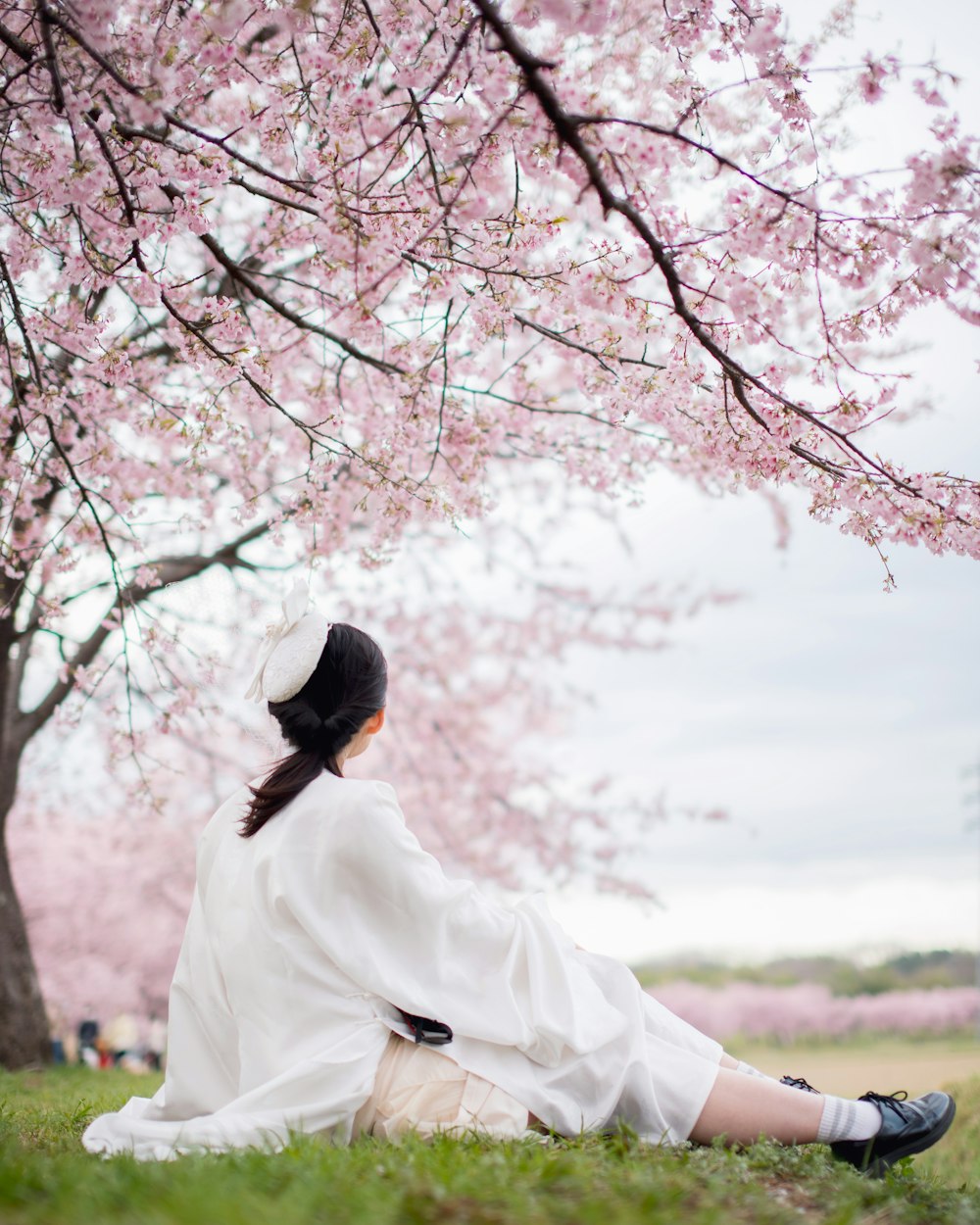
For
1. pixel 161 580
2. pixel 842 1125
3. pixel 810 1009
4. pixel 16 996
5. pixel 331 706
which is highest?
pixel 161 580

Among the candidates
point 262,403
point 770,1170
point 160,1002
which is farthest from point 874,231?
point 160,1002

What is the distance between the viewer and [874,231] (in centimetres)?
296

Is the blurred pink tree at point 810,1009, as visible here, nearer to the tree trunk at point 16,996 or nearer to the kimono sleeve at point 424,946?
the tree trunk at point 16,996

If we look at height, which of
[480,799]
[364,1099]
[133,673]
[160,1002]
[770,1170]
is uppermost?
[480,799]

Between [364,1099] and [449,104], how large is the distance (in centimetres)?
275

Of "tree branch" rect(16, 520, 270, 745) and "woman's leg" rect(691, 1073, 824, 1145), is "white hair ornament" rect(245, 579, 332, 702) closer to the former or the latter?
"woman's leg" rect(691, 1073, 824, 1145)

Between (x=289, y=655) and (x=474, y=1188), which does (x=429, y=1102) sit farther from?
(x=289, y=655)

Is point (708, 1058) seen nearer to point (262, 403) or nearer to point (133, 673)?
point (262, 403)

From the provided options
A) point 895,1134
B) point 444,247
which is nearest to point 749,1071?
point 895,1134

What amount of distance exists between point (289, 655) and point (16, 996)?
484cm

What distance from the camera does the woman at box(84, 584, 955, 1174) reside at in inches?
93.0

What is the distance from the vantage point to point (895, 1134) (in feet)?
7.88

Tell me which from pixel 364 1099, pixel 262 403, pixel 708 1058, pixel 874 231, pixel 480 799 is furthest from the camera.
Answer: pixel 480 799

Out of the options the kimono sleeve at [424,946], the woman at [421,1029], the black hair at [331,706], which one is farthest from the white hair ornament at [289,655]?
the kimono sleeve at [424,946]
